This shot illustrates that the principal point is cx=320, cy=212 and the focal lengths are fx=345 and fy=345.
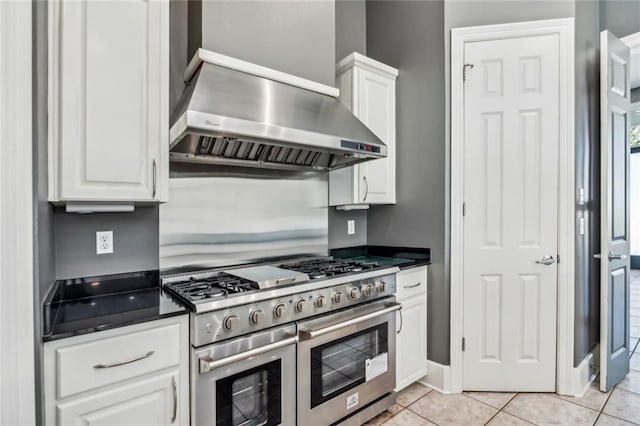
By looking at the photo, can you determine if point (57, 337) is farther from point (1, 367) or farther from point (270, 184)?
point (270, 184)

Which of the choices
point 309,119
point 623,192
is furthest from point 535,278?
point 309,119

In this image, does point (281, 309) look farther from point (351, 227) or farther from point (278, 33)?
point (278, 33)

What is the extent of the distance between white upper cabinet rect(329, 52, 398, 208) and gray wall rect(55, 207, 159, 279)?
1368 mm

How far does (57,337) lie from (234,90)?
4.34 feet

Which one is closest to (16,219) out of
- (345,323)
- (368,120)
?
(345,323)

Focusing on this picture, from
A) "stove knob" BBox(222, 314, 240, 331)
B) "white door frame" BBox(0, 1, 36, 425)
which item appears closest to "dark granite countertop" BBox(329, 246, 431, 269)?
"stove knob" BBox(222, 314, 240, 331)

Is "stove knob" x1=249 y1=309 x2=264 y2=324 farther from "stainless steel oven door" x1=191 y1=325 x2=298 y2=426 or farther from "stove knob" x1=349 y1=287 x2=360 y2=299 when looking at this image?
"stove knob" x1=349 y1=287 x2=360 y2=299

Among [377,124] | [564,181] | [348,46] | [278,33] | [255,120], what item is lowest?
[564,181]

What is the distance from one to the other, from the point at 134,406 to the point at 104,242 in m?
0.87

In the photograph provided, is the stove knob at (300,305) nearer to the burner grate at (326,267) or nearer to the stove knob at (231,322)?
the burner grate at (326,267)

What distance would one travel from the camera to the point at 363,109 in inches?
103

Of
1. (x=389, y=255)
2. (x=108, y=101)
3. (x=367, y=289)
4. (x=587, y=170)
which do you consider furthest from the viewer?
(x=389, y=255)

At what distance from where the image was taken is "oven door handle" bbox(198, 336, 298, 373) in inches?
57.1

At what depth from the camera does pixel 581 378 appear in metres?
2.47
